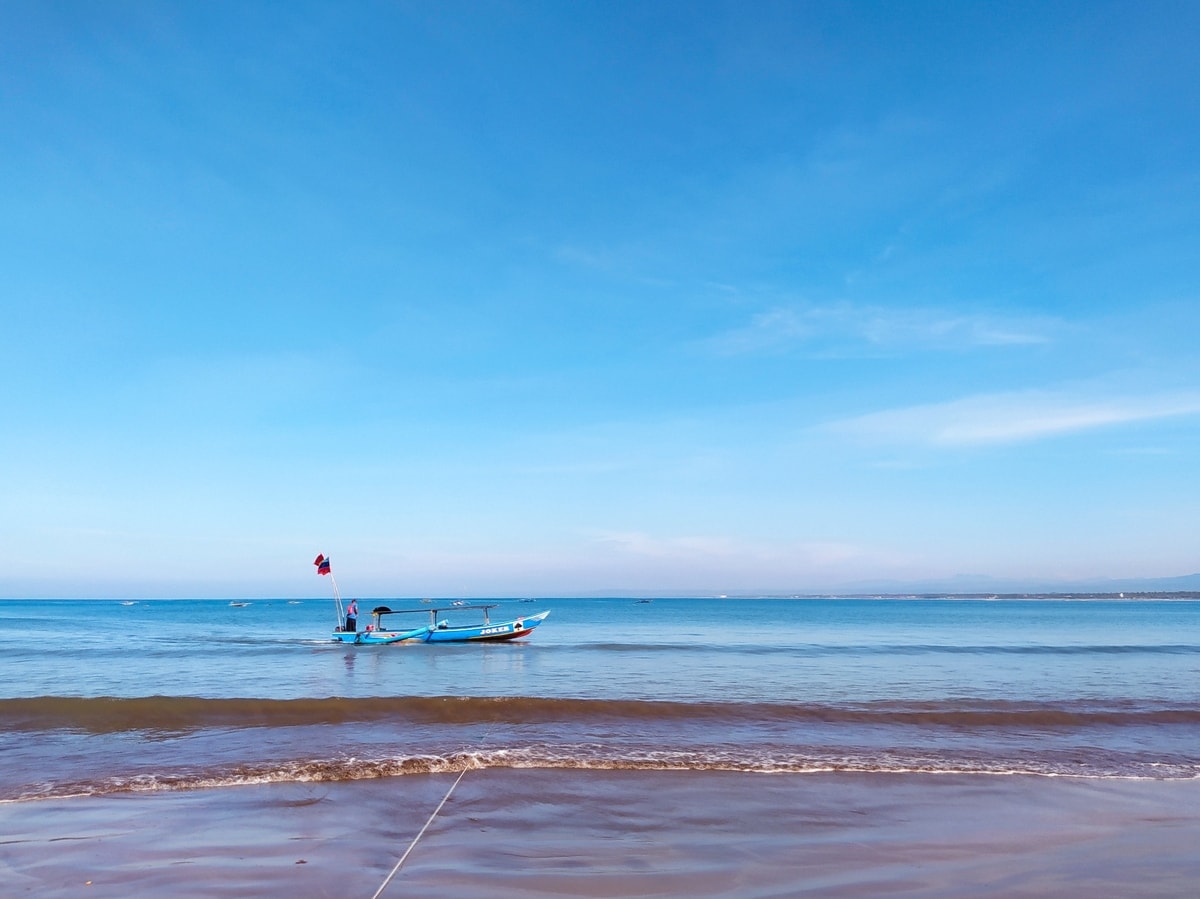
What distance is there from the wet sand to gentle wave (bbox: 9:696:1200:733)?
5.23m

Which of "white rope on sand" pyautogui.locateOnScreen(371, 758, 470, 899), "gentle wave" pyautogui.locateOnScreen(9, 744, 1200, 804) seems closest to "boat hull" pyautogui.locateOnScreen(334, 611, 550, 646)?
"gentle wave" pyautogui.locateOnScreen(9, 744, 1200, 804)

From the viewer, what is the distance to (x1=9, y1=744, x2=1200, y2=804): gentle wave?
34.2 feet

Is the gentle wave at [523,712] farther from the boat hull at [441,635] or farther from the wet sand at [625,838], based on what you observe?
the boat hull at [441,635]

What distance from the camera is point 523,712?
1650 cm

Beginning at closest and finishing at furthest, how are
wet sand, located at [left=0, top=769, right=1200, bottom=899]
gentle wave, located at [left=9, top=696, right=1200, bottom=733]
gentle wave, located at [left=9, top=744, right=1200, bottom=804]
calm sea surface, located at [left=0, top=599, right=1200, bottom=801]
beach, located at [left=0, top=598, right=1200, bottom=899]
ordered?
wet sand, located at [left=0, top=769, right=1200, bottom=899]
beach, located at [left=0, top=598, right=1200, bottom=899]
gentle wave, located at [left=9, top=744, right=1200, bottom=804]
calm sea surface, located at [left=0, top=599, right=1200, bottom=801]
gentle wave, located at [left=9, top=696, right=1200, bottom=733]

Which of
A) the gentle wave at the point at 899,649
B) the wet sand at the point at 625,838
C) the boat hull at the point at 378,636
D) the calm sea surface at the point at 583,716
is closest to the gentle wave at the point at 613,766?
the calm sea surface at the point at 583,716

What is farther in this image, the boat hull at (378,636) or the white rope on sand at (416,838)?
the boat hull at (378,636)

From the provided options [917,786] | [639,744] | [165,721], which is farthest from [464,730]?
[917,786]

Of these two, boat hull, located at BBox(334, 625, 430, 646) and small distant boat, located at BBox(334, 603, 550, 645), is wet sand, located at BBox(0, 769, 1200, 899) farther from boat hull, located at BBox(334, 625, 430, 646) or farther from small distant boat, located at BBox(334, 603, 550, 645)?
boat hull, located at BBox(334, 625, 430, 646)

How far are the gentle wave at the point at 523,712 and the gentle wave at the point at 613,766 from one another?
11.3 ft

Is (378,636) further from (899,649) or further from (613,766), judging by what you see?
(613,766)

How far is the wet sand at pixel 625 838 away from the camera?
257 inches

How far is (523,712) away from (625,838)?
9013 millimetres

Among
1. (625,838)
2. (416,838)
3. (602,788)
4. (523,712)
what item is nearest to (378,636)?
(523,712)
